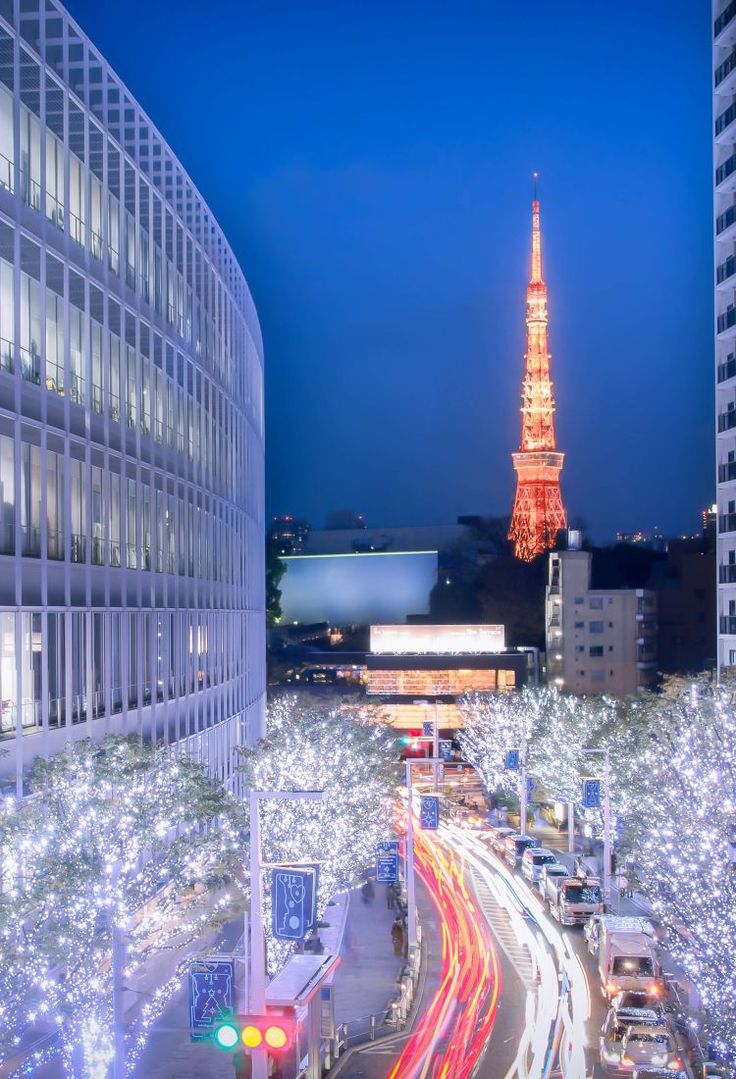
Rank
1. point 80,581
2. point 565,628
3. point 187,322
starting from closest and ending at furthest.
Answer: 1. point 80,581
2. point 187,322
3. point 565,628

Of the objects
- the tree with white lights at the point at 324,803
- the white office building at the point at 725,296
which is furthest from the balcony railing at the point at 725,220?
the tree with white lights at the point at 324,803

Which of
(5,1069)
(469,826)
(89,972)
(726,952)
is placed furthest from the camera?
(469,826)

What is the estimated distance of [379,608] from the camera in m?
123

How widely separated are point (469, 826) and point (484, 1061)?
34.4 m

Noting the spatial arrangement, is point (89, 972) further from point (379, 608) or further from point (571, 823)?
point (379, 608)

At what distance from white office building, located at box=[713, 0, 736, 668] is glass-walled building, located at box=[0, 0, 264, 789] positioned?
1838 centimetres

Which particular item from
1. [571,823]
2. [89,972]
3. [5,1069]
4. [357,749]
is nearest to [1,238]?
[89,972]

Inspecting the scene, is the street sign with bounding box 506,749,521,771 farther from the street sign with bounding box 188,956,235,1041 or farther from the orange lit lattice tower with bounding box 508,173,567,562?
the orange lit lattice tower with bounding box 508,173,567,562

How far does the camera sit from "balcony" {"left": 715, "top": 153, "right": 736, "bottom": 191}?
1710 inches

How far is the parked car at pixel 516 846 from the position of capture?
1760 inches

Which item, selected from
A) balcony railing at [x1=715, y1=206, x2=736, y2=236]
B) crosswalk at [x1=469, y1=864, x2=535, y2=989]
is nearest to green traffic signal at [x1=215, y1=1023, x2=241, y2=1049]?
crosswalk at [x1=469, y1=864, x2=535, y2=989]

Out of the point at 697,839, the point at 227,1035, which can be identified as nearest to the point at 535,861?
the point at 697,839

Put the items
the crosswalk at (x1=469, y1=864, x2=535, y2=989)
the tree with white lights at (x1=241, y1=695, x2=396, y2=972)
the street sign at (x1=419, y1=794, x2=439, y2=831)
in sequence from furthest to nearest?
the street sign at (x1=419, y1=794, x2=439, y2=831) < the tree with white lights at (x1=241, y1=695, x2=396, y2=972) < the crosswalk at (x1=469, y1=864, x2=535, y2=989)

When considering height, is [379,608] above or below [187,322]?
below
